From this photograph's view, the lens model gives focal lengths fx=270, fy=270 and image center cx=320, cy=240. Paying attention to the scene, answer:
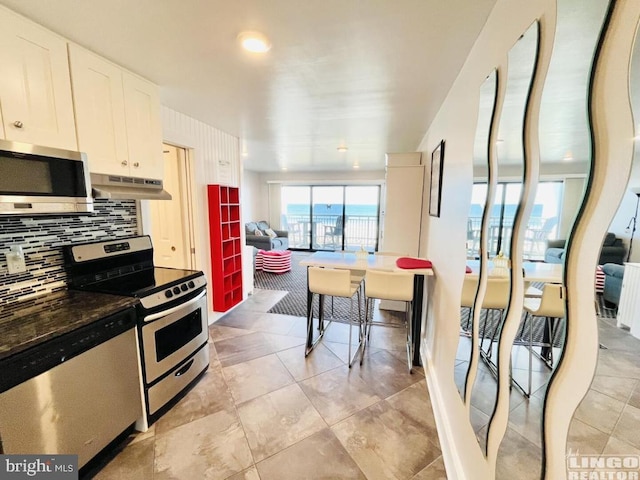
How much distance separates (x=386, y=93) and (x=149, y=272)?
252 centimetres

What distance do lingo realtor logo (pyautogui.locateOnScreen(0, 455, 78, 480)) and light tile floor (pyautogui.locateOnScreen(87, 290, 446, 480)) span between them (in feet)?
0.76

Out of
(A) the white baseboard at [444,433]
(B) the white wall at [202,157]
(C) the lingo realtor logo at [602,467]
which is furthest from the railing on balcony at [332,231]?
(C) the lingo realtor logo at [602,467]

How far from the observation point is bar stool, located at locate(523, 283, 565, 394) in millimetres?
702

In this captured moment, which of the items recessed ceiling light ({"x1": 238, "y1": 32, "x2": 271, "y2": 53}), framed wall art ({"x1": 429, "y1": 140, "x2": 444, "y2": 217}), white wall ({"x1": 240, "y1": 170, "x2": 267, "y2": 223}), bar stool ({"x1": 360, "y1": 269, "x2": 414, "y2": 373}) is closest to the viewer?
recessed ceiling light ({"x1": 238, "y1": 32, "x2": 271, "y2": 53})

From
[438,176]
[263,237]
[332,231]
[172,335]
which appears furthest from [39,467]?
[332,231]

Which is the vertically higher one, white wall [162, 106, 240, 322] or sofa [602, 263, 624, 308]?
white wall [162, 106, 240, 322]

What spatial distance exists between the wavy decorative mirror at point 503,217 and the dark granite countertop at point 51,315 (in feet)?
6.47

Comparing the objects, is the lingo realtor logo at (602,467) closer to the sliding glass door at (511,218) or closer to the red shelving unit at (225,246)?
the sliding glass door at (511,218)

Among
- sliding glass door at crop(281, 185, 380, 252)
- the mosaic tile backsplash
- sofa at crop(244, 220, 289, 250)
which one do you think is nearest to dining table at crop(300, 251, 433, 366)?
the mosaic tile backsplash

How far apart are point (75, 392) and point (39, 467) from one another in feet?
1.02

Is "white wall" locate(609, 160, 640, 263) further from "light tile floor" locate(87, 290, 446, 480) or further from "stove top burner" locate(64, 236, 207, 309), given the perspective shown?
"stove top burner" locate(64, 236, 207, 309)

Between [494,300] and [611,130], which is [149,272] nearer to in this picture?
[494,300]

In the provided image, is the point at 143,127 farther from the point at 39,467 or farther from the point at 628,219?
the point at 628,219

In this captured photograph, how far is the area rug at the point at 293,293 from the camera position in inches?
150
